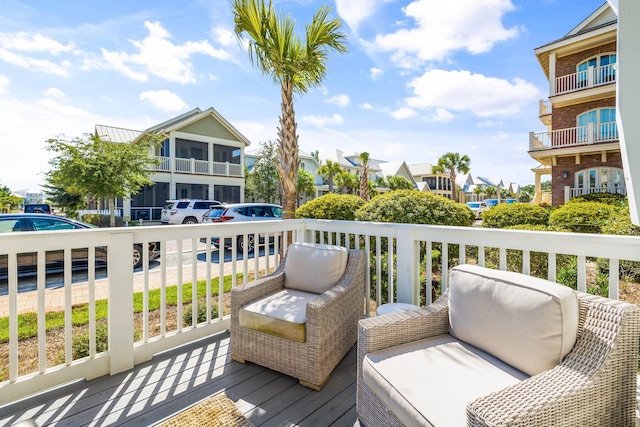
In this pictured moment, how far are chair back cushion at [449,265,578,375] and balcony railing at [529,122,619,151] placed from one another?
12.7 meters

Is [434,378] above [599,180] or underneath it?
underneath

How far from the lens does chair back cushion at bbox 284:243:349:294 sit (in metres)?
2.69

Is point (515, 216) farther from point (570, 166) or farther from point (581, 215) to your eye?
point (570, 166)

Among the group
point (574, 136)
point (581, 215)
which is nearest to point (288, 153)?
point (581, 215)

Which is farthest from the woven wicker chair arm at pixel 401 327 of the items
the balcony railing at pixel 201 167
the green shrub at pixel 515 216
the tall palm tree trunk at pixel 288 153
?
the balcony railing at pixel 201 167

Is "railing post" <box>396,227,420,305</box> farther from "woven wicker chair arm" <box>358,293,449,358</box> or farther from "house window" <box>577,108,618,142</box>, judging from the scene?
"house window" <box>577,108,618,142</box>

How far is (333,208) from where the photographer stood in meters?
4.86

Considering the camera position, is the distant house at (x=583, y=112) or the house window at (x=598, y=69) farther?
the distant house at (x=583, y=112)

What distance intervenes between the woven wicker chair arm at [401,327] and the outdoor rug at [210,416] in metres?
0.87

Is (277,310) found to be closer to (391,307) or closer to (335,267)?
(335,267)

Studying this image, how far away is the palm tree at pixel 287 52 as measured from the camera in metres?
3.88

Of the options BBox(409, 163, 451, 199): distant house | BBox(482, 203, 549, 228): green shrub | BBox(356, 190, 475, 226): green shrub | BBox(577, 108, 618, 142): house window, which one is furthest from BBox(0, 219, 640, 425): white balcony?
BBox(409, 163, 451, 199): distant house

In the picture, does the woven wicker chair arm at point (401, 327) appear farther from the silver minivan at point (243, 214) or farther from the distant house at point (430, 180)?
the distant house at point (430, 180)

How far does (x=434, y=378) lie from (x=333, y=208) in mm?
3576
